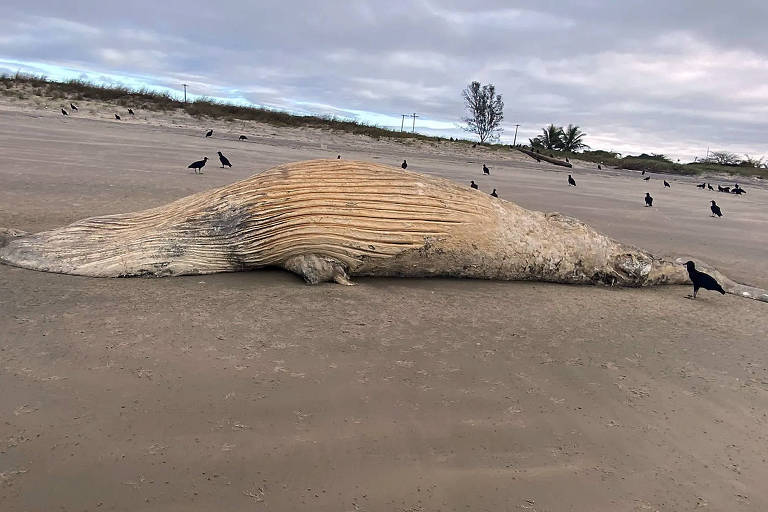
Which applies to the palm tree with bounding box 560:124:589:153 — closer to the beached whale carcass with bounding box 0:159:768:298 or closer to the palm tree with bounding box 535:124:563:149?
the palm tree with bounding box 535:124:563:149

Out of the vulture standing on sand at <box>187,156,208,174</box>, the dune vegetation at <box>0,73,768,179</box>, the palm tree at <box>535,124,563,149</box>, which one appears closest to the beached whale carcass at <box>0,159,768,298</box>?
the vulture standing on sand at <box>187,156,208,174</box>

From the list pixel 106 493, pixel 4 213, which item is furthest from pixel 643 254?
pixel 4 213

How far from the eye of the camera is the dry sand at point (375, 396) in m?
1.96

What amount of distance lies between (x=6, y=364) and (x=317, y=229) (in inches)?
99.3

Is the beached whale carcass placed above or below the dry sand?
above

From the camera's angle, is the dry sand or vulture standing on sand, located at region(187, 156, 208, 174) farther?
vulture standing on sand, located at region(187, 156, 208, 174)

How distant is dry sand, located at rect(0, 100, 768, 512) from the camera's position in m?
1.96

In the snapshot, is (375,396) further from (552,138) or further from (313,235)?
(552,138)

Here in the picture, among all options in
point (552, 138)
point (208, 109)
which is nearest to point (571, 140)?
point (552, 138)

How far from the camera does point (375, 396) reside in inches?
105

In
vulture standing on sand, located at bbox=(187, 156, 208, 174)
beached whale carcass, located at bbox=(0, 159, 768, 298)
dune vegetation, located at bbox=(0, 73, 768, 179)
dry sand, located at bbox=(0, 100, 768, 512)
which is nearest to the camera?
dry sand, located at bbox=(0, 100, 768, 512)

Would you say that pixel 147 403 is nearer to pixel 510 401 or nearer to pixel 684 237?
pixel 510 401

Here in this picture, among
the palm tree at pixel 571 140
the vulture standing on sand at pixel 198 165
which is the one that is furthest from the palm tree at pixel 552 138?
the vulture standing on sand at pixel 198 165

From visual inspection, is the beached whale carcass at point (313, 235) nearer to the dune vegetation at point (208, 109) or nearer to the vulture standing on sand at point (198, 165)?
the vulture standing on sand at point (198, 165)
